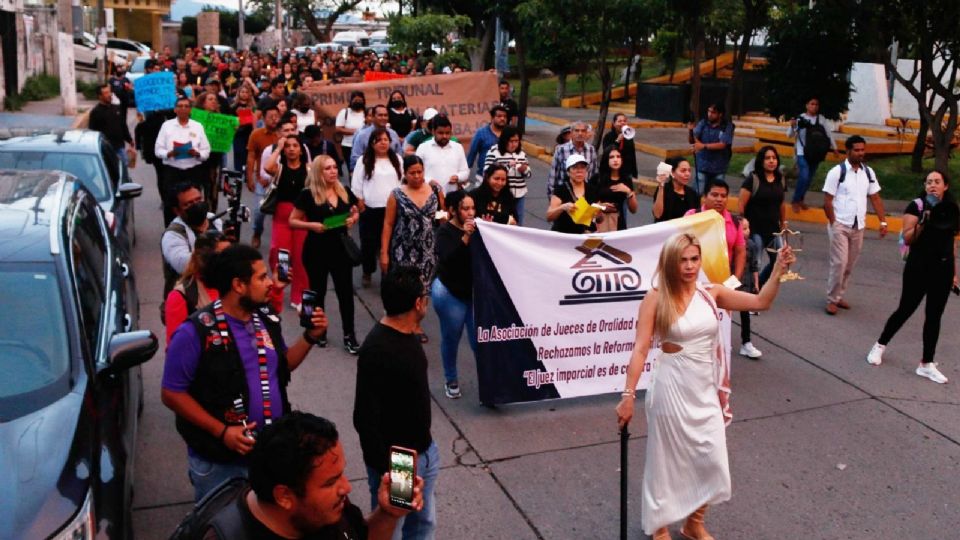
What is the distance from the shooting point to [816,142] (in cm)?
1469

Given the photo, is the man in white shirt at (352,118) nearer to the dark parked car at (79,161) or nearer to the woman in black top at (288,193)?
the dark parked car at (79,161)

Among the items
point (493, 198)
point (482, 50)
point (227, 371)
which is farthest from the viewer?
point (482, 50)

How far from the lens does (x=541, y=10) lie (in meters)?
19.8

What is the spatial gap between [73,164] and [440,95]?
703cm

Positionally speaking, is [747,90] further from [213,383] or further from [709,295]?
[213,383]

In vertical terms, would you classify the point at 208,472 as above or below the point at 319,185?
below

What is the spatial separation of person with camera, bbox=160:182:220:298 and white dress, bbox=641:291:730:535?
9.45 ft

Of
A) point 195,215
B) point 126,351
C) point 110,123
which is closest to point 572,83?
point 110,123

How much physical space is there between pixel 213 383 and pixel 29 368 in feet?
3.34

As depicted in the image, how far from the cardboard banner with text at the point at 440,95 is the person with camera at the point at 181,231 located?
27.8ft

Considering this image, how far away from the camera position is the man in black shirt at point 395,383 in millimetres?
4090

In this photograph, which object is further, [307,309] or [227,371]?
[307,309]

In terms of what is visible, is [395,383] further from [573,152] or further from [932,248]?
[573,152]

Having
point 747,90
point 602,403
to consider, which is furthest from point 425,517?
point 747,90
